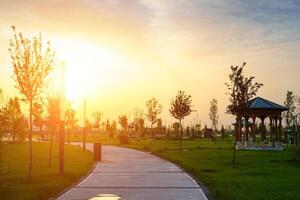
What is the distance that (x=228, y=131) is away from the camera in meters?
111

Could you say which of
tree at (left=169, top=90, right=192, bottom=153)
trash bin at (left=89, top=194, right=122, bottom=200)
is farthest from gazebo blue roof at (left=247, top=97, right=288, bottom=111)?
trash bin at (left=89, top=194, right=122, bottom=200)

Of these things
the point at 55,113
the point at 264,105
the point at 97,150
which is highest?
the point at 264,105

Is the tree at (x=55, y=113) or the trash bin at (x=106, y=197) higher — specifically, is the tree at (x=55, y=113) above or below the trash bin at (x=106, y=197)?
above

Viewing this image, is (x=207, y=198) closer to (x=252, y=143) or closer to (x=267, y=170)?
(x=267, y=170)

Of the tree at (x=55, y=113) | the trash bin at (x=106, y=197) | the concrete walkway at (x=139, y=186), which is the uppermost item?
the tree at (x=55, y=113)

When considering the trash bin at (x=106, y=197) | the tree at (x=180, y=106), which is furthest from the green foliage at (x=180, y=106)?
the trash bin at (x=106, y=197)

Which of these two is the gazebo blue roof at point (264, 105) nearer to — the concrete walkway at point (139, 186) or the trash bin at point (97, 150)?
the trash bin at point (97, 150)

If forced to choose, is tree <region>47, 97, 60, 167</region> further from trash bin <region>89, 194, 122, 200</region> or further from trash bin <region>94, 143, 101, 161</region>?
trash bin <region>89, 194, 122, 200</region>

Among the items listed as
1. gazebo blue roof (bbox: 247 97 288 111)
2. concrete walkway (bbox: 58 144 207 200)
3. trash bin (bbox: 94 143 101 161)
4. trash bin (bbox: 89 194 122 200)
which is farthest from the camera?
gazebo blue roof (bbox: 247 97 288 111)

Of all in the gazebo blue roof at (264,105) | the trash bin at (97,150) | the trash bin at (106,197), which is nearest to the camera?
the trash bin at (106,197)

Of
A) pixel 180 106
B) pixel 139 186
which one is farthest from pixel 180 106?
pixel 139 186

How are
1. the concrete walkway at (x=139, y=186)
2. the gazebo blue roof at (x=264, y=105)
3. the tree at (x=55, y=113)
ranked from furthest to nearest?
the gazebo blue roof at (x=264, y=105) < the tree at (x=55, y=113) < the concrete walkway at (x=139, y=186)

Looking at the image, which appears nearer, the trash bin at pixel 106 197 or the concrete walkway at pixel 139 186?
the trash bin at pixel 106 197

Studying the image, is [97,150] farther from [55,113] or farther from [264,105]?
[264,105]
